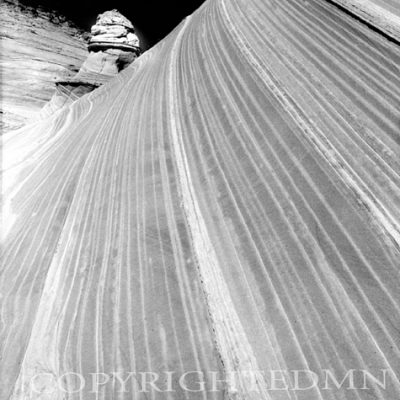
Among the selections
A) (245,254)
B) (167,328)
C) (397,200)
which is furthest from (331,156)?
(167,328)

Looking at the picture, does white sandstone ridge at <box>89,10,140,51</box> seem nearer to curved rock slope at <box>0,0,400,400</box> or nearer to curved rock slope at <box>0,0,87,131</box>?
curved rock slope at <box>0,0,87,131</box>

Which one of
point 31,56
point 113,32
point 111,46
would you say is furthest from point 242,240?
point 113,32

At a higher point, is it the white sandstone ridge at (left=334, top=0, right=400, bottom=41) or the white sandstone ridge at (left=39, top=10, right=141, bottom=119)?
the white sandstone ridge at (left=334, top=0, right=400, bottom=41)

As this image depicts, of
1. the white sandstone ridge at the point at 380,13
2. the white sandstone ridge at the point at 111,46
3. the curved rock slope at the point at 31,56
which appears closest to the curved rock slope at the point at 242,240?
the white sandstone ridge at the point at 380,13

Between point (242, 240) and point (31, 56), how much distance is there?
202 inches

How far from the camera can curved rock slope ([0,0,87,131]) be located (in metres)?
4.06

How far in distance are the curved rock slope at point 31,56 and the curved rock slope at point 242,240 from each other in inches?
128

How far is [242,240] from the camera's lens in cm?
79

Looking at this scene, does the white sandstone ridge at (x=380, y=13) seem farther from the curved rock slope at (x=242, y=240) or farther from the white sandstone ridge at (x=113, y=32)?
the white sandstone ridge at (x=113, y=32)

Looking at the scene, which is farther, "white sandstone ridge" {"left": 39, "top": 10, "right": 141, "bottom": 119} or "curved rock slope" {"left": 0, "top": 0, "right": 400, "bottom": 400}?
"white sandstone ridge" {"left": 39, "top": 10, "right": 141, "bottom": 119}

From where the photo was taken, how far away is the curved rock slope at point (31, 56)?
4062mm

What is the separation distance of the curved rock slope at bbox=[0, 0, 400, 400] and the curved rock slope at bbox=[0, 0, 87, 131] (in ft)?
10.7

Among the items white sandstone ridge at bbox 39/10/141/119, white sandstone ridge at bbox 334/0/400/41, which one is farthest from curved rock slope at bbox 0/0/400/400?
white sandstone ridge at bbox 39/10/141/119

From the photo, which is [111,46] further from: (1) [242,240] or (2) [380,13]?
(1) [242,240]
